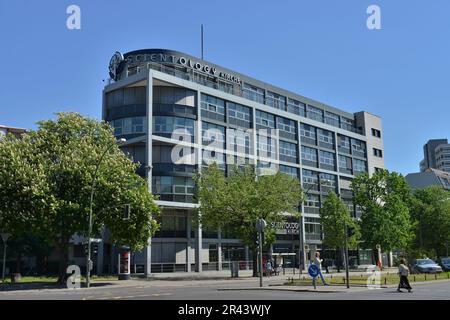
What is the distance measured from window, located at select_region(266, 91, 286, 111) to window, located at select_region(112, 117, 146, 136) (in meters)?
22.2

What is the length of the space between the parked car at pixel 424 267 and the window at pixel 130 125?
29043 mm

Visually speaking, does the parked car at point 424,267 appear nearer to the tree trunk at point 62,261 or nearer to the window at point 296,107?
the tree trunk at point 62,261

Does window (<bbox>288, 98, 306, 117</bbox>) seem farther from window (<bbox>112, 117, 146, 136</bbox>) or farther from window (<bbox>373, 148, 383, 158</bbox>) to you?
window (<bbox>112, 117, 146, 136</bbox>)

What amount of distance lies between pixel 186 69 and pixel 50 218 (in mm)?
32188

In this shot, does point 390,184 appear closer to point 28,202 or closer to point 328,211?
point 328,211

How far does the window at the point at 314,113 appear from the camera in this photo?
7664 cm

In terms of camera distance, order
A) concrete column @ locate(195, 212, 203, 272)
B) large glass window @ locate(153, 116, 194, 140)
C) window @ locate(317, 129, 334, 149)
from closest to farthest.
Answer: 1. large glass window @ locate(153, 116, 194, 140)
2. concrete column @ locate(195, 212, 203, 272)
3. window @ locate(317, 129, 334, 149)

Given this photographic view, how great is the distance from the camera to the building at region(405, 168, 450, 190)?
385ft

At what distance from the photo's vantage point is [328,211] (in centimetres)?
5966

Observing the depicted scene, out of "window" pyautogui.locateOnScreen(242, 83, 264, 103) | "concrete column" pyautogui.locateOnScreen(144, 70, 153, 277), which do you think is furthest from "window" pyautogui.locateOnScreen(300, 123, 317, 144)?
"concrete column" pyautogui.locateOnScreen(144, 70, 153, 277)

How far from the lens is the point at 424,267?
41.2 m
